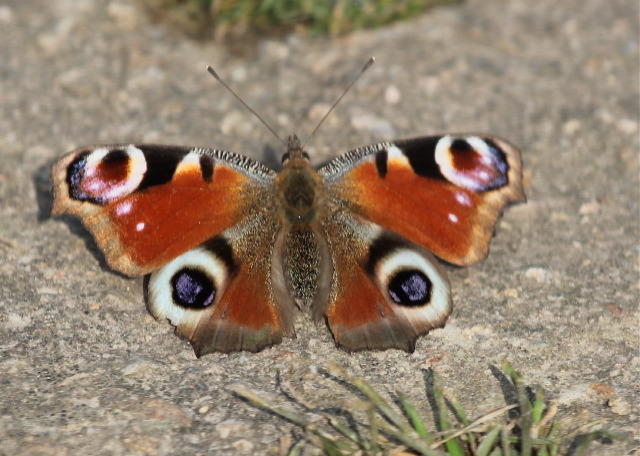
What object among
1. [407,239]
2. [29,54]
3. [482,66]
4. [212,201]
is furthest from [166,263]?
[482,66]

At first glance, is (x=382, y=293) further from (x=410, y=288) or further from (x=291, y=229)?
(x=291, y=229)

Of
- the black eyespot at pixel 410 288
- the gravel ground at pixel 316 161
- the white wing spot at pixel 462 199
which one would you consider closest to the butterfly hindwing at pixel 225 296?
the gravel ground at pixel 316 161

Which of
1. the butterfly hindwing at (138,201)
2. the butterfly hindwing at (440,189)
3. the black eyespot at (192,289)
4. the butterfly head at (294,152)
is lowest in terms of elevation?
the black eyespot at (192,289)

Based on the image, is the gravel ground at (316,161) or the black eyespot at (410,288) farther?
the black eyespot at (410,288)

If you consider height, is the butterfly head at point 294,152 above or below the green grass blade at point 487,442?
above

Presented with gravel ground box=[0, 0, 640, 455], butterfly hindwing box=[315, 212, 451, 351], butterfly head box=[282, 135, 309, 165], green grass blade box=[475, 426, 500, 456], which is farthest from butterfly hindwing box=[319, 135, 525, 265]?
green grass blade box=[475, 426, 500, 456]

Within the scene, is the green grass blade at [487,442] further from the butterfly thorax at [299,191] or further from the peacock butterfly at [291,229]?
the butterfly thorax at [299,191]

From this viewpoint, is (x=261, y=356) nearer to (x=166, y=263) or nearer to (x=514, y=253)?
(x=166, y=263)
